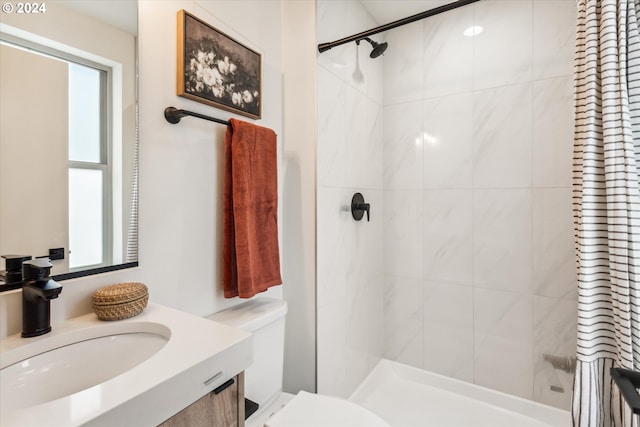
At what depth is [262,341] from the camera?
124 cm

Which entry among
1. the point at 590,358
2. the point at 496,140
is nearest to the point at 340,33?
the point at 496,140

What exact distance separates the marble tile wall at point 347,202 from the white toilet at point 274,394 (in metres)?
0.34

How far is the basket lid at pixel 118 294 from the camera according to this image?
831mm

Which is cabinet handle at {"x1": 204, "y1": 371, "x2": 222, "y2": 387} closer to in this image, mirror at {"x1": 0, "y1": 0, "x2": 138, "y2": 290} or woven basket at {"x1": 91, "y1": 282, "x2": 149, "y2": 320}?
woven basket at {"x1": 91, "y1": 282, "x2": 149, "y2": 320}

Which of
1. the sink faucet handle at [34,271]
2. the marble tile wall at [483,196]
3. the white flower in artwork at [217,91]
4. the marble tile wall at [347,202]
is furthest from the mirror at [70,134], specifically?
the marble tile wall at [483,196]

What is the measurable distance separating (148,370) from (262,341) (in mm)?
695

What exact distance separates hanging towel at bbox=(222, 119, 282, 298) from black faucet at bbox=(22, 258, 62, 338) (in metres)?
0.59

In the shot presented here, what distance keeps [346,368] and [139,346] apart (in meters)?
1.34

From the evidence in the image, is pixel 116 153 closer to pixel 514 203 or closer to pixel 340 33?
pixel 340 33

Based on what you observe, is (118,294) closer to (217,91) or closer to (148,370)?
(148,370)

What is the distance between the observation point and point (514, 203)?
1.84m

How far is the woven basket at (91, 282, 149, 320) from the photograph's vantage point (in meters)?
0.83

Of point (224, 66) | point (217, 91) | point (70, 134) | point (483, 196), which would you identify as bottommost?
point (483, 196)

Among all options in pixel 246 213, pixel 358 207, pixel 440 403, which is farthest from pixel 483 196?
pixel 246 213
